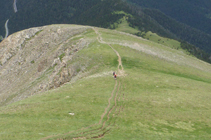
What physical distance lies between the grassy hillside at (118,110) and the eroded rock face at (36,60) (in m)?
18.3

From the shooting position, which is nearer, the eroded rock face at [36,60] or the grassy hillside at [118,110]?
the grassy hillside at [118,110]

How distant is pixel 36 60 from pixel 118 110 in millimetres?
93840

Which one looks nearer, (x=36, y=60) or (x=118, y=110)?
(x=118, y=110)

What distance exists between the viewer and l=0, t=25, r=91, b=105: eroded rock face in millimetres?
85250

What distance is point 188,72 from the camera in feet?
265

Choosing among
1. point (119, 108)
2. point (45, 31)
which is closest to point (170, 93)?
point (119, 108)

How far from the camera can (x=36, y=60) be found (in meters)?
122

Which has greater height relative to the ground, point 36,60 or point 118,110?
point 36,60

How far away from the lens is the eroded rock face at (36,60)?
85250 mm

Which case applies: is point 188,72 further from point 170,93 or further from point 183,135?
point 183,135

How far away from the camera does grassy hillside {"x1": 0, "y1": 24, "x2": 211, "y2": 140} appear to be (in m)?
32.8

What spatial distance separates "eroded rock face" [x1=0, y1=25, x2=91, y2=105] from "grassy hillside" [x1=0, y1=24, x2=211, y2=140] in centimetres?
1831

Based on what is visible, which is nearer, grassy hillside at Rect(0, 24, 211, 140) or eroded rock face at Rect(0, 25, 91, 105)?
grassy hillside at Rect(0, 24, 211, 140)

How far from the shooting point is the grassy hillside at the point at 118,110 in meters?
32.8
